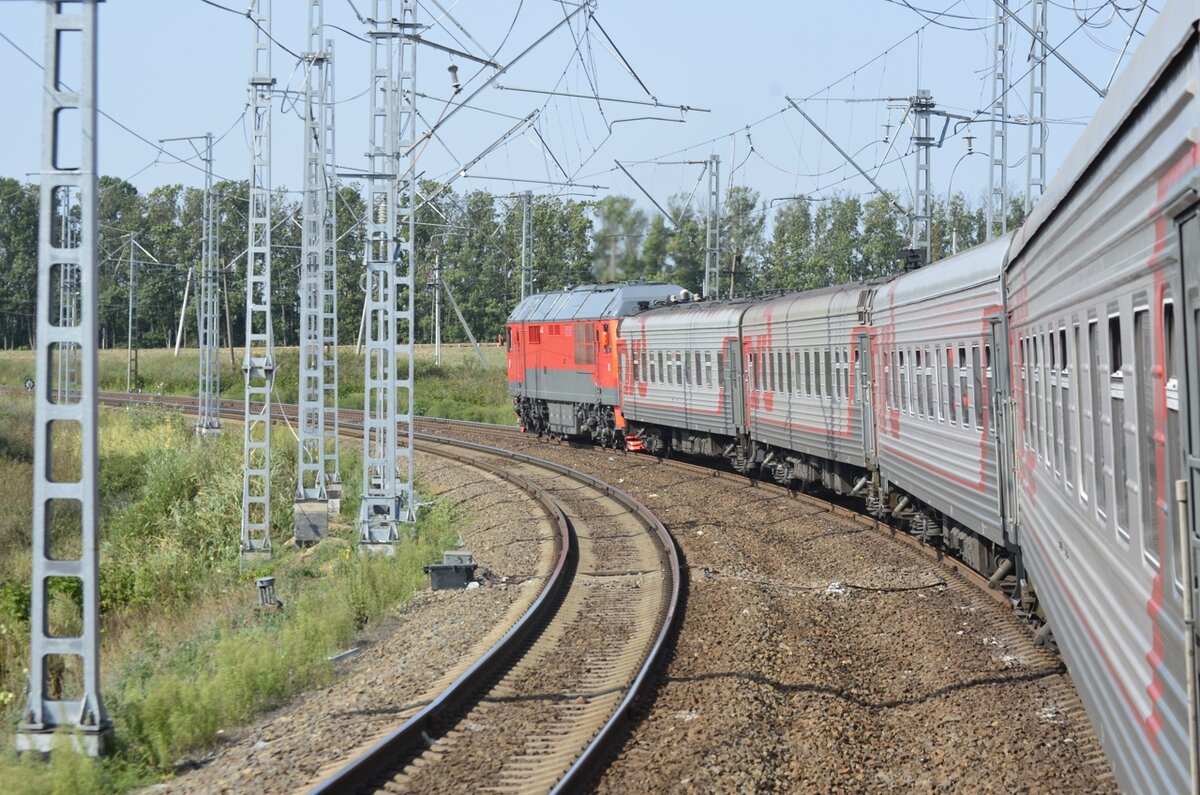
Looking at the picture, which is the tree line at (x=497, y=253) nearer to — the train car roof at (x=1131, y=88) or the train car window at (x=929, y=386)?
the train car window at (x=929, y=386)

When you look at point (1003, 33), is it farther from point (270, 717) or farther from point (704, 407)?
point (270, 717)

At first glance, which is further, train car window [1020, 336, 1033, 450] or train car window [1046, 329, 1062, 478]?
train car window [1020, 336, 1033, 450]

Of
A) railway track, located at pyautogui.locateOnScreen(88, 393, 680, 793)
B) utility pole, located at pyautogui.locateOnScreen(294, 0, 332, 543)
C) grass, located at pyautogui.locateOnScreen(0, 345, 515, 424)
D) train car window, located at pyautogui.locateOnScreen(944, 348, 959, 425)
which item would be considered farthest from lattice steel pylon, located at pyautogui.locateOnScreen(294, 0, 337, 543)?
grass, located at pyautogui.locateOnScreen(0, 345, 515, 424)

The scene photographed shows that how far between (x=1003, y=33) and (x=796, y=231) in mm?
47118

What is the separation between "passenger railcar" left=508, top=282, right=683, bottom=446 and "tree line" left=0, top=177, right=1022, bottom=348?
31.8 metres

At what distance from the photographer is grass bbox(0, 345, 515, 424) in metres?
50.8

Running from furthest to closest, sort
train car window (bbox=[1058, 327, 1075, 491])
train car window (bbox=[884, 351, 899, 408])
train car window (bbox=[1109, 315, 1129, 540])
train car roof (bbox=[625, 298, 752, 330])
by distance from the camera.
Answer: train car roof (bbox=[625, 298, 752, 330])
train car window (bbox=[884, 351, 899, 408])
train car window (bbox=[1058, 327, 1075, 491])
train car window (bbox=[1109, 315, 1129, 540])

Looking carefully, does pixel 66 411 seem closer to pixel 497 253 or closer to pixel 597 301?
pixel 597 301

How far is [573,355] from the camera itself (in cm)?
3450

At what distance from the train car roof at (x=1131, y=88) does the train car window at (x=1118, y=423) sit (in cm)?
68

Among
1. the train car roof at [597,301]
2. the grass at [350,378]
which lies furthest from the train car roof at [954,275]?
the grass at [350,378]

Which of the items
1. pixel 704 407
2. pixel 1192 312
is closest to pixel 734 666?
pixel 1192 312

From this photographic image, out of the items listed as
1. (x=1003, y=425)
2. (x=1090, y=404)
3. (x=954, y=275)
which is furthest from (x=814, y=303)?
(x=1090, y=404)

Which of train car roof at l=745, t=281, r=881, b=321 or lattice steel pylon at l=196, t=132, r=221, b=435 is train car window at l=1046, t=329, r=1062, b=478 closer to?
train car roof at l=745, t=281, r=881, b=321
